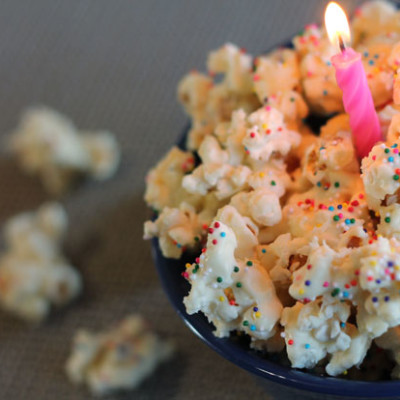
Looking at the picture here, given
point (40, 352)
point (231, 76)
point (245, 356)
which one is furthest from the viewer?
point (40, 352)

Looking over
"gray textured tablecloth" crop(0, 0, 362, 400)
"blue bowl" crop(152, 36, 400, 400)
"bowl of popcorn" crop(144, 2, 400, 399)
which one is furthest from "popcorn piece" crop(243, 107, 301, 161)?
"gray textured tablecloth" crop(0, 0, 362, 400)

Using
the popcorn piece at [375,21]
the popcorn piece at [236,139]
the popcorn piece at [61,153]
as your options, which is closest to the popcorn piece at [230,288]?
the popcorn piece at [236,139]

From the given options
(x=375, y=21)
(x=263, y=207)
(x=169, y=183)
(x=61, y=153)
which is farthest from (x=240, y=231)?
(x=61, y=153)

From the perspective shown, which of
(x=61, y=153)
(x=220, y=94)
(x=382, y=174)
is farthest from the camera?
(x=61, y=153)

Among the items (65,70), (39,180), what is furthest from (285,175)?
(65,70)

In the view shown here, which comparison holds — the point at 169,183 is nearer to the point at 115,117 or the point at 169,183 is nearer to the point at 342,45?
the point at 342,45

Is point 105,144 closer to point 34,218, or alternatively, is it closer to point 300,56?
point 34,218
